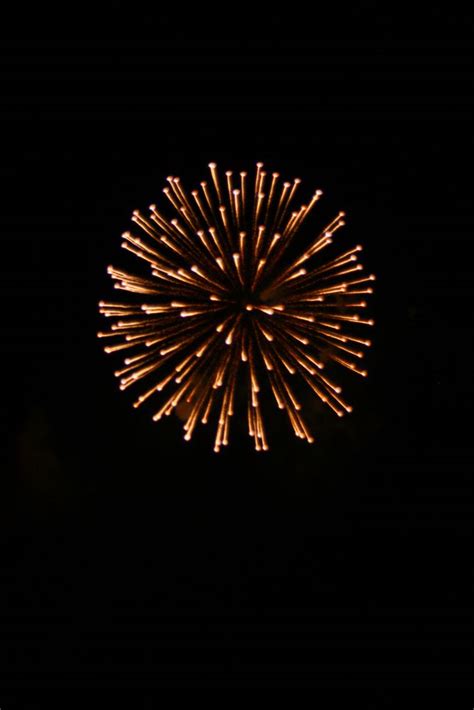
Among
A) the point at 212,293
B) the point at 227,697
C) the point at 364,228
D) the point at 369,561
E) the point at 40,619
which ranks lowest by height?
the point at 227,697

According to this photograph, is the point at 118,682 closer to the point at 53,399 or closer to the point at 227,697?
the point at 227,697

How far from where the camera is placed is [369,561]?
13.8 feet

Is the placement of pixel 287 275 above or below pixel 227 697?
above

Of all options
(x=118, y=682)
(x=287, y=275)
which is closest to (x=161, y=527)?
(x=118, y=682)

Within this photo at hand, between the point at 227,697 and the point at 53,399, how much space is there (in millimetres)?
3107

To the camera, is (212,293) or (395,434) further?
(395,434)

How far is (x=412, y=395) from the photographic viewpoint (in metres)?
4.32

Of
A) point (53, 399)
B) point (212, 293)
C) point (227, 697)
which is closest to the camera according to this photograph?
point (212, 293)

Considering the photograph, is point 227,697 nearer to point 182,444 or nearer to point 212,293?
point 182,444

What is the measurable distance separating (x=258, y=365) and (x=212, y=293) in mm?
840

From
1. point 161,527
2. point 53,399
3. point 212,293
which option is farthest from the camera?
point 53,399

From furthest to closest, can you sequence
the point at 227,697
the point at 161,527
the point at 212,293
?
the point at 161,527
the point at 227,697
the point at 212,293

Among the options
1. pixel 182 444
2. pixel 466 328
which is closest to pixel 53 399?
pixel 182 444

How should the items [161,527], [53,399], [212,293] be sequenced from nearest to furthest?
[212,293]
[161,527]
[53,399]
